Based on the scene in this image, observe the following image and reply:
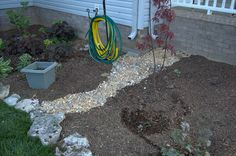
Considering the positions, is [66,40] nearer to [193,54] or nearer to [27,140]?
[193,54]

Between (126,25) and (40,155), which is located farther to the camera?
(126,25)

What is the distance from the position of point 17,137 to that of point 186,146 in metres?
1.71

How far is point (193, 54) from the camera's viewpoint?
4.86 m

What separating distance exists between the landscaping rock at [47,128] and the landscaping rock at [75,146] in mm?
132

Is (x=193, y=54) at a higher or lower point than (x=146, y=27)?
lower

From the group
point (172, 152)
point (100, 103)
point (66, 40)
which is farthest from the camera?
point (66, 40)

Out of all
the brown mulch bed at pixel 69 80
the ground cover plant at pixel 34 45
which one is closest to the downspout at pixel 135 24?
the brown mulch bed at pixel 69 80

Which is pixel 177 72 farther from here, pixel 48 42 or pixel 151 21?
pixel 48 42

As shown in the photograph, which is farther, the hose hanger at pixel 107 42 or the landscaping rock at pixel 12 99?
the hose hanger at pixel 107 42

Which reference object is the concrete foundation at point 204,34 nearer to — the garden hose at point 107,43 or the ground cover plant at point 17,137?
the garden hose at point 107,43

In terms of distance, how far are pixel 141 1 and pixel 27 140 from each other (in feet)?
8.75

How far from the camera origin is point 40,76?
12.6ft

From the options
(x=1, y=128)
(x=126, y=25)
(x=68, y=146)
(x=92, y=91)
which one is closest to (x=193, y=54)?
(x=126, y=25)

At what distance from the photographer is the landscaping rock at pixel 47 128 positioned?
117 inches
